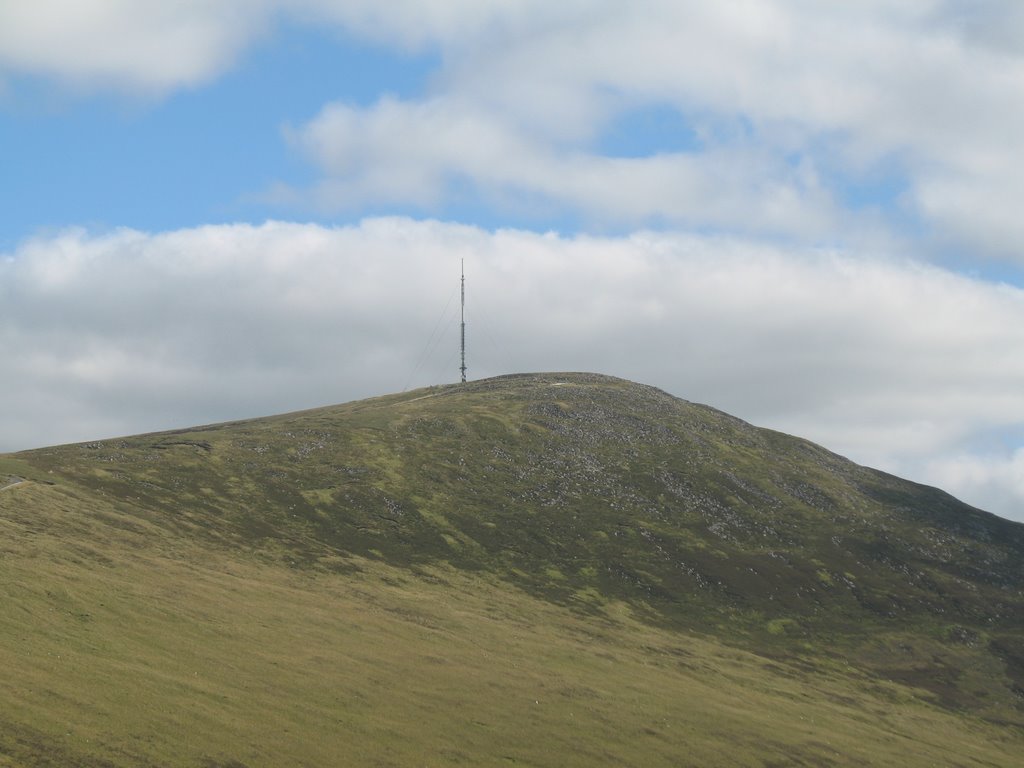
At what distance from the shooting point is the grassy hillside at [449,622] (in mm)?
71312

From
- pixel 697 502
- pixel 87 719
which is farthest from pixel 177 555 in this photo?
pixel 697 502

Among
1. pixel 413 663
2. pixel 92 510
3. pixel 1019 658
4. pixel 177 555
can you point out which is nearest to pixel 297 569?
pixel 177 555

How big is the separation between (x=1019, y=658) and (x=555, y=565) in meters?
78.0

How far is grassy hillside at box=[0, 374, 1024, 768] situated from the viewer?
71.3m

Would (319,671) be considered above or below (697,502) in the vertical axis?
below

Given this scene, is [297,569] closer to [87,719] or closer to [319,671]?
[319,671]

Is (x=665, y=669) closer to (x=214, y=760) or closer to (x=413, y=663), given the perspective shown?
(x=413, y=663)

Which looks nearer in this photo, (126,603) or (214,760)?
(214,760)

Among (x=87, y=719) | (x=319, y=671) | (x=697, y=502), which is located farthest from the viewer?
(x=697, y=502)

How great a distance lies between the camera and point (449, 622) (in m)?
117

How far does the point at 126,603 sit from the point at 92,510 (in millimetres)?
40369

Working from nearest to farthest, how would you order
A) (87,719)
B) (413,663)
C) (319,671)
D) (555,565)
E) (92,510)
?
Answer: (87,719) → (319,671) → (413,663) → (92,510) → (555,565)

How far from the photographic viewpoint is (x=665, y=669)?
11956cm

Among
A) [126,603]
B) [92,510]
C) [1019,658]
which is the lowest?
[1019,658]
